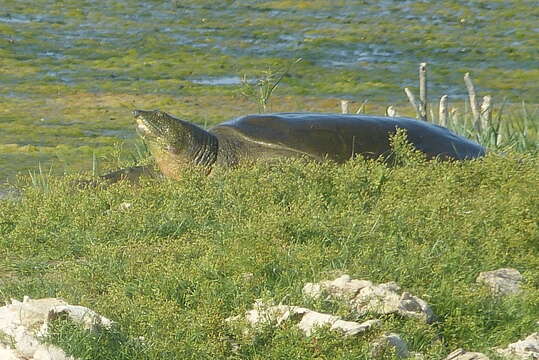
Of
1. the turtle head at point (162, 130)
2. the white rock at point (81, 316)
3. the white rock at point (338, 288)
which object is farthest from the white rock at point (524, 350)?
the turtle head at point (162, 130)

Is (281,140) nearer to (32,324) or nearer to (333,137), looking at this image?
(333,137)

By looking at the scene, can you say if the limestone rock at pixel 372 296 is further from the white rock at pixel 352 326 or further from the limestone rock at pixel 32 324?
the limestone rock at pixel 32 324

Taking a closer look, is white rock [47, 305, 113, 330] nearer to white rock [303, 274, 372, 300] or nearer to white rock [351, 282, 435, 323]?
white rock [303, 274, 372, 300]

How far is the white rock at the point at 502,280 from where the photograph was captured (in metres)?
4.53

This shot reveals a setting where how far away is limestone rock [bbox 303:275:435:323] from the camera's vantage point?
4.16 meters

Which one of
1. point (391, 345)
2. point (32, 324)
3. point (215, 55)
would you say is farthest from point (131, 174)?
point (215, 55)

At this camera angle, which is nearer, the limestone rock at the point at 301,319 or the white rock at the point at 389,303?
the limestone rock at the point at 301,319

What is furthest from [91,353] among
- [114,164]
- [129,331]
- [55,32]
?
[55,32]

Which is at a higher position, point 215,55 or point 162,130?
point 162,130

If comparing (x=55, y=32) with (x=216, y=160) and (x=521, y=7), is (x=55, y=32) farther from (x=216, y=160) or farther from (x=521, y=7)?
(x=216, y=160)

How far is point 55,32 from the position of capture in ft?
47.3

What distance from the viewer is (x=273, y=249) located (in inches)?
181

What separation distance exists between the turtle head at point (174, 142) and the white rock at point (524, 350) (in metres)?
2.88

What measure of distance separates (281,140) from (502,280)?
2.12 meters
